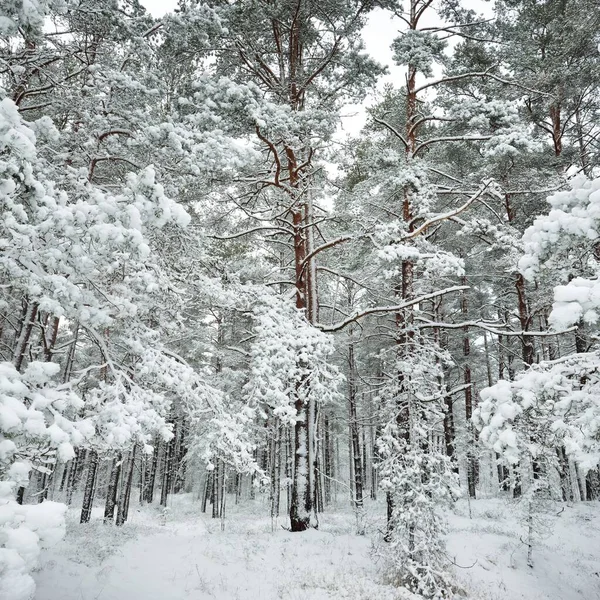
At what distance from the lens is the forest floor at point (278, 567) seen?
20.5 feet

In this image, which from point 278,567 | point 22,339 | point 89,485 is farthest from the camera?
point 89,485

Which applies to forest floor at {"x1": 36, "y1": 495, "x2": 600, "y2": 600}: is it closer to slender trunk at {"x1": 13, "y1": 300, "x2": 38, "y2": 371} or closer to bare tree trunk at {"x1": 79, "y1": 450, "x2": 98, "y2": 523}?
bare tree trunk at {"x1": 79, "y1": 450, "x2": 98, "y2": 523}

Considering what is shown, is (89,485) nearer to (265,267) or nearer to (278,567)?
(278,567)

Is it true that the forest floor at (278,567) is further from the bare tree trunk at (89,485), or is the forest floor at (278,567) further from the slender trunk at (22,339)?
the slender trunk at (22,339)

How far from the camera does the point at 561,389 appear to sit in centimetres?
386

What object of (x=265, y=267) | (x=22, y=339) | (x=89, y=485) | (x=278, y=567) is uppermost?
(x=265, y=267)

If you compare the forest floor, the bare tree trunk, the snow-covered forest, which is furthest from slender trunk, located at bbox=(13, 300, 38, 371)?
the bare tree trunk

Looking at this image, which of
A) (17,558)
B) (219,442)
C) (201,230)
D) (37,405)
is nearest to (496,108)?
(201,230)

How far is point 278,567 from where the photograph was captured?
7.32 m

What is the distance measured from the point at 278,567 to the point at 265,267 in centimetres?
932

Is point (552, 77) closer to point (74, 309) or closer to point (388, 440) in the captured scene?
point (388, 440)

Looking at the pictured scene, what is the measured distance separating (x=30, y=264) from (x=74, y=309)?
0.67m

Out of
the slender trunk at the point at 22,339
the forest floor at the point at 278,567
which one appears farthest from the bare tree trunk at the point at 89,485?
the slender trunk at the point at 22,339

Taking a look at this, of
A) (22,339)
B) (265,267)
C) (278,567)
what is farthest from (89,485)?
A: (265,267)
